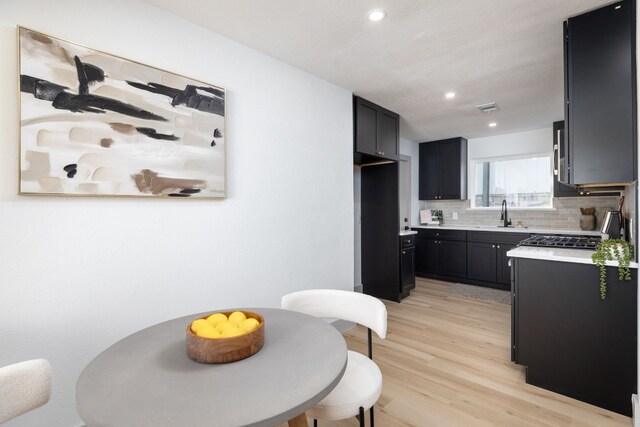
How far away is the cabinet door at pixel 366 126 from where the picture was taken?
346cm

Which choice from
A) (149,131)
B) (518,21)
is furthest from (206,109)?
(518,21)

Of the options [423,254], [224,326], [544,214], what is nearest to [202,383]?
[224,326]

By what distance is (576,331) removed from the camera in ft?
6.80

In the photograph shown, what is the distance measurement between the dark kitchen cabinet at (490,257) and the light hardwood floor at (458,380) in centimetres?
112

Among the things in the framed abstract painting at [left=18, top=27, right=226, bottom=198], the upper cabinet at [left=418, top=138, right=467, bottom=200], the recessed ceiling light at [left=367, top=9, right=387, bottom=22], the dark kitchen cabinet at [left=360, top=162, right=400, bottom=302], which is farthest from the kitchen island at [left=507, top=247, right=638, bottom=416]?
the upper cabinet at [left=418, top=138, right=467, bottom=200]

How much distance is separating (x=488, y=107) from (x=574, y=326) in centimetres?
272

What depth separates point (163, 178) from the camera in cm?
193

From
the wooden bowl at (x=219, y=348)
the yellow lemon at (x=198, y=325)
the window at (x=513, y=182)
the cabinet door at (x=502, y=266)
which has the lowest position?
the cabinet door at (x=502, y=266)

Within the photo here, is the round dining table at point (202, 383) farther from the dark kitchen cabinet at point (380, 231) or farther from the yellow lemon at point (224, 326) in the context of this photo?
the dark kitchen cabinet at point (380, 231)

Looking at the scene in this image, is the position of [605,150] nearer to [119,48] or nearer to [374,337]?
[374,337]

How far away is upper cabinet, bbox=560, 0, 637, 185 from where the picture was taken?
6.18 ft

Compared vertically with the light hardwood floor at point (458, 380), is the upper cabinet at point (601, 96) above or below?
above

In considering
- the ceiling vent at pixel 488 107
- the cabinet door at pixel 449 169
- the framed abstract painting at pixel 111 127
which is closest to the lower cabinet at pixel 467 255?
the cabinet door at pixel 449 169

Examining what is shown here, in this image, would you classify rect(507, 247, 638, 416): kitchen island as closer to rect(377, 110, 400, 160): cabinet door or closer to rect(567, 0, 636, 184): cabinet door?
rect(567, 0, 636, 184): cabinet door
